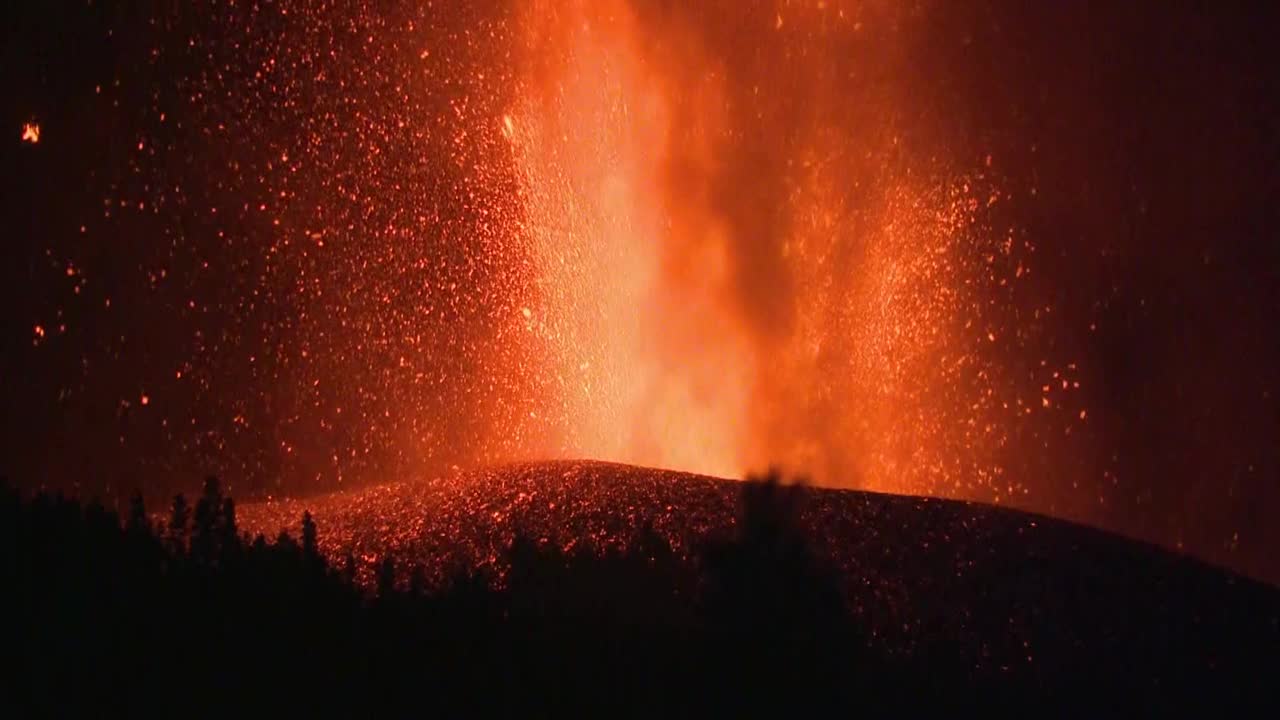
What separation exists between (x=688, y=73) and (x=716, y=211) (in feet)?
3.09

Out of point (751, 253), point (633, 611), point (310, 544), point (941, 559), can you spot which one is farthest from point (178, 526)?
point (751, 253)

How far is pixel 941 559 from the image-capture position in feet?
11.7

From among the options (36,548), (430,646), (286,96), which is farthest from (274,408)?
(430,646)

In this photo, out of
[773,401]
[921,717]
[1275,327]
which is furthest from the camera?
[773,401]

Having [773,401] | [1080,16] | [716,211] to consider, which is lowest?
[773,401]

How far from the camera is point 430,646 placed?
285cm

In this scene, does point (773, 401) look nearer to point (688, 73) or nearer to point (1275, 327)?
point (688, 73)

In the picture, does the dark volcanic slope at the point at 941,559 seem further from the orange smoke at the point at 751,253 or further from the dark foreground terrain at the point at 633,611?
the orange smoke at the point at 751,253

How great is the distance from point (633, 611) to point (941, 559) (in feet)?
3.46

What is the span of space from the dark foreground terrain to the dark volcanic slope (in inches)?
0.4

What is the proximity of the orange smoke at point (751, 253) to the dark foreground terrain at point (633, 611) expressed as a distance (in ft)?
10.8

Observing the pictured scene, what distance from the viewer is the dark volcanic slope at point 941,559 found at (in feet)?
10.6

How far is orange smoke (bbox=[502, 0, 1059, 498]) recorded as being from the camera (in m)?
7.10

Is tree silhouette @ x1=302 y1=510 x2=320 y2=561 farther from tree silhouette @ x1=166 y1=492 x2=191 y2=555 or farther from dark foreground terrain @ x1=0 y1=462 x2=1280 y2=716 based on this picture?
tree silhouette @ x1=166 y1=492 x2=191 y2=555
